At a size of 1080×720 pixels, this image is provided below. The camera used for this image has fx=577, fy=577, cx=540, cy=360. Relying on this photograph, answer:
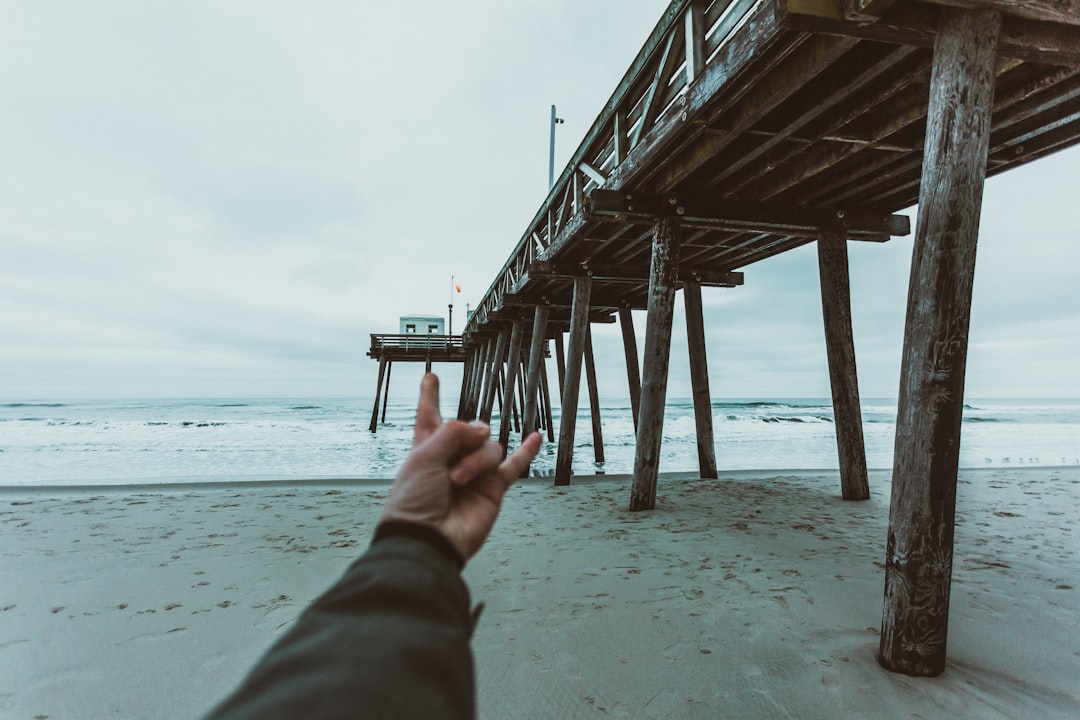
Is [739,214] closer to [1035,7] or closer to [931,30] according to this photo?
[931,30]

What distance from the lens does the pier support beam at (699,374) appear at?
8.82m

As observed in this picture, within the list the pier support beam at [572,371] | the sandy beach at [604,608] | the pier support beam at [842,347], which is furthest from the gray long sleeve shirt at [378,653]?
the pier support beam at [572,371]

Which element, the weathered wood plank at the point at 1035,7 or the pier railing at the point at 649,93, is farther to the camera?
the pier railing at the point at 649,93

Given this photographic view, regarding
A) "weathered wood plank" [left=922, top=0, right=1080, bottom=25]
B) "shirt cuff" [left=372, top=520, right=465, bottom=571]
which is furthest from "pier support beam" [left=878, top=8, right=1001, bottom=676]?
"shirt cuff" [left=372, top=520, right=465, bottom=571]

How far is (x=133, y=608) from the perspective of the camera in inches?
140

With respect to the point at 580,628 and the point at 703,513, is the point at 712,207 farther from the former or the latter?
the point at 580,628

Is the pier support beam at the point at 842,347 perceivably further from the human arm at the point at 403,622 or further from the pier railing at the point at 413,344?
the pier railing at the point at 413,344

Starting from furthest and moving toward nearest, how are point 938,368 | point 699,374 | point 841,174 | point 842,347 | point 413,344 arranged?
point 413,344
point 699,374
point 842,347
point 841,174
point 938,368

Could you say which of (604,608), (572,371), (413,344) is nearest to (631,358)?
(572,371)

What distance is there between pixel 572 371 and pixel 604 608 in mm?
5852

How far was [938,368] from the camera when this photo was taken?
8.61ft

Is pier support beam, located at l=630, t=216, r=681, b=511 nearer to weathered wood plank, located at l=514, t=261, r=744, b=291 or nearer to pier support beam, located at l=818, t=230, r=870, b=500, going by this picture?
pier support beam, located at l=818, t=230, r=870, b=500

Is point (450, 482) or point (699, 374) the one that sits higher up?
point (699, 374)

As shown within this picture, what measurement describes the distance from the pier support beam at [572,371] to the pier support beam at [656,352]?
2457 millimetres
